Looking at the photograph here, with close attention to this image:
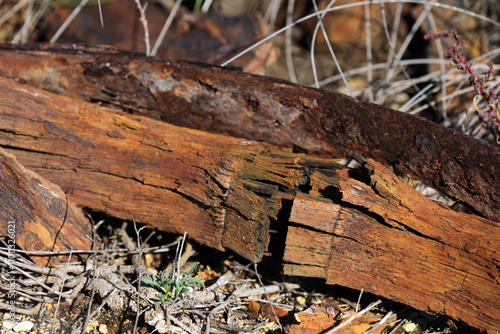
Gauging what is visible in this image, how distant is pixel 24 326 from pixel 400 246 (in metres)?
1.61

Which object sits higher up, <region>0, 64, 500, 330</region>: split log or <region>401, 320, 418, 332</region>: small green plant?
<region>0, 64, 500, 330</region>: split log

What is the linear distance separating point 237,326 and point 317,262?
0.46 meters

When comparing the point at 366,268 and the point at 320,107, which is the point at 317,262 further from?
the point at 320,107

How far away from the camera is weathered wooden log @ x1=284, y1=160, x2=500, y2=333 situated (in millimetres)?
1794

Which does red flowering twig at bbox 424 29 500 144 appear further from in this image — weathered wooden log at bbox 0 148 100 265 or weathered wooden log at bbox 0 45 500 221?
weathered wooden log at bbox 0 148 100 265

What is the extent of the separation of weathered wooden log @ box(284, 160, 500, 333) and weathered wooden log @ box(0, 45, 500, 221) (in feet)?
0.79

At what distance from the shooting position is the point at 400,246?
1.83 meters

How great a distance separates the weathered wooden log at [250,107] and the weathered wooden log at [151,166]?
20cm

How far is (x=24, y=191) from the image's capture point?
6.22 ft

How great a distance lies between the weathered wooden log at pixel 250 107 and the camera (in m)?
1.99

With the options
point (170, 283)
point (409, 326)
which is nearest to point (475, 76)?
point (409, 326)

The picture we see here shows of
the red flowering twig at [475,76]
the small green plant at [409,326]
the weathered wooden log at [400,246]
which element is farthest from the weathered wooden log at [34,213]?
the red flowering twig at [475,76]

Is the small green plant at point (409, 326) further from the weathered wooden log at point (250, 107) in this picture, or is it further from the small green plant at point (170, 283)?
the small green plant at point (170, 283)

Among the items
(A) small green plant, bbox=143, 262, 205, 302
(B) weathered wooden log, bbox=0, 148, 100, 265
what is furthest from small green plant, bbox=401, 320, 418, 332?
(B) weathered wooden log, bbox=0, 148, 100, 265
